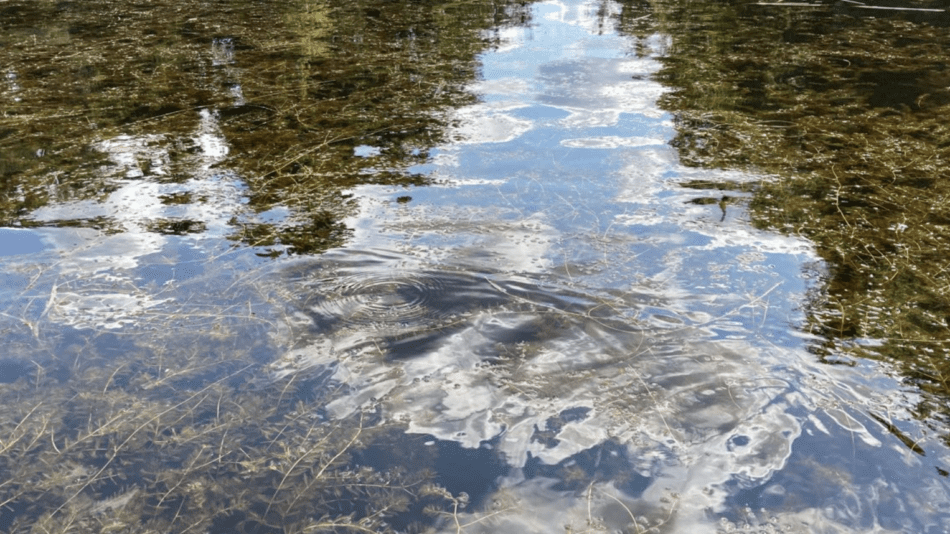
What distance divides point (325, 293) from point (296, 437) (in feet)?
2.33

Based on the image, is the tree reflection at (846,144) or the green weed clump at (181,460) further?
the tree reflection at (846,144)

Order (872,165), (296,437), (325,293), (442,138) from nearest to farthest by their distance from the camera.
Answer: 1. (296,437)
2. (325,293)
3. (872,165)
4. (442,138)

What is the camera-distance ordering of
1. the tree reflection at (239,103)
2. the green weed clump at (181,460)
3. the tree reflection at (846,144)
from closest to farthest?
the green weed clump at (181,460)
the tree reflection at (846,144)
the tree reflection at (239,103)

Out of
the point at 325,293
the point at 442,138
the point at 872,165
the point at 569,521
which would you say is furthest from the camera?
the point at 442,138

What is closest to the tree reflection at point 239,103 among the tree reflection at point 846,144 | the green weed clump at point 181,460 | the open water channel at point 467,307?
the open water channel at point 467,307

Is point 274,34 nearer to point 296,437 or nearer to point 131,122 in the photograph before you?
point 131,122

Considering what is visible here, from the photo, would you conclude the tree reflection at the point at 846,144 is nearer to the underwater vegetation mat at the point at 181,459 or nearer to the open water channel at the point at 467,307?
the open water channel at the point at 467,307

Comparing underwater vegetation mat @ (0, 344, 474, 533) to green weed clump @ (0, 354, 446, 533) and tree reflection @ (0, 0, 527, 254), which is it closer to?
green weed clump @ (0, 354, 446, 533)

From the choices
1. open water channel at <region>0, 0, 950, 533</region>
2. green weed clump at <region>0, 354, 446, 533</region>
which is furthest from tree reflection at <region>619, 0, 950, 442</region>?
green weed clump at <region>0, 354, 446, 533</region>

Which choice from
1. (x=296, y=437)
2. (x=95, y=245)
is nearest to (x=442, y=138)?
(x=95, y=245)

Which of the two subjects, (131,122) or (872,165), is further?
(131,122)

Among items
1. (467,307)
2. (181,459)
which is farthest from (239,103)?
(181,459)

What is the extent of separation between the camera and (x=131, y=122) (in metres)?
4.42

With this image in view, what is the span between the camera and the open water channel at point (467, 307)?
198 cm
